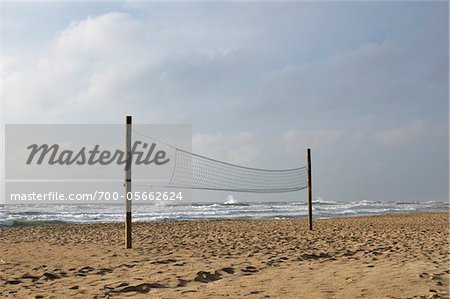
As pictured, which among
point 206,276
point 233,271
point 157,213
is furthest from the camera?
point 157,213

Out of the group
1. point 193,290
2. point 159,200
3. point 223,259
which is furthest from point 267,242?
point 159,200

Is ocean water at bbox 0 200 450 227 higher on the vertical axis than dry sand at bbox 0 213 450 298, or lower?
lower

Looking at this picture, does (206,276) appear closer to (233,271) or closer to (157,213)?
(233,271)

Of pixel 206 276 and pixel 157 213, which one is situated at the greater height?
pixel 206 276

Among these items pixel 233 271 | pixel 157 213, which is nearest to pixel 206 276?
pixel 233 271

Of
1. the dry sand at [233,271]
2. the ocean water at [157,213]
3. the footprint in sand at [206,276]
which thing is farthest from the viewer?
the ocean water at [157,213]

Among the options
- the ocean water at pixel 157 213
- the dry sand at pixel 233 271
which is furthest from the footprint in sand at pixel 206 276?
the ocean water at pixel 157 213

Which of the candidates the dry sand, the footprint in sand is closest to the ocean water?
the dry sand

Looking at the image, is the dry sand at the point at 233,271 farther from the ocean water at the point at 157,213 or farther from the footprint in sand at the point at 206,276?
the ocean water at the point at 157,213

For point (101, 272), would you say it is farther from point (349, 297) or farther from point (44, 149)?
point (44, 149)

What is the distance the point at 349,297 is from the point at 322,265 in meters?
2.41

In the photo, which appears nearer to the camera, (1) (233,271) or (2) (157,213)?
(1) (233,271)

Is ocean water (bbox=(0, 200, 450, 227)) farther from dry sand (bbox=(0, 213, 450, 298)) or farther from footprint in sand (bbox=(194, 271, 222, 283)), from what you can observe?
footprint in sand (bbox=(194, 271, 222, 283))

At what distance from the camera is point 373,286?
5129mm
